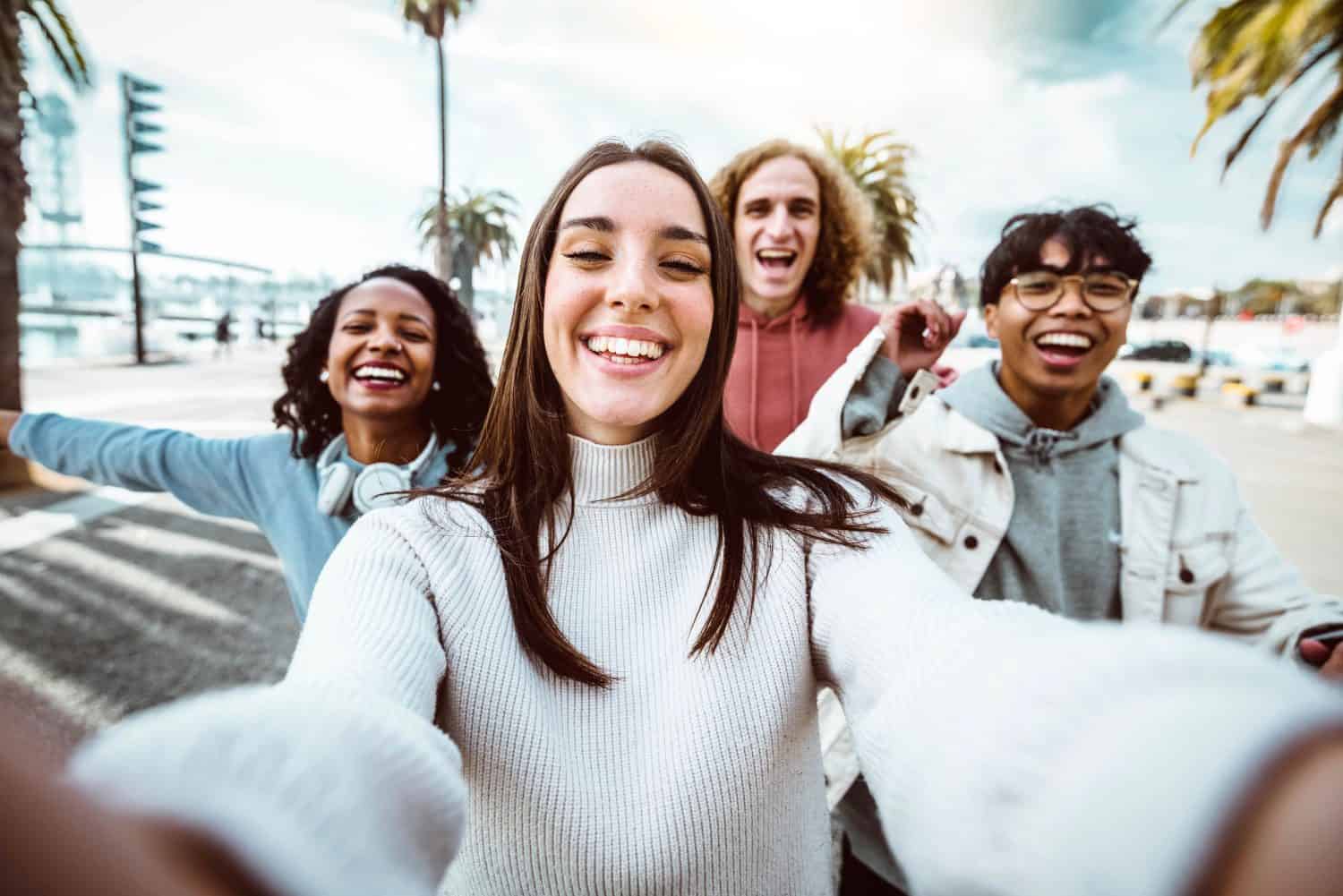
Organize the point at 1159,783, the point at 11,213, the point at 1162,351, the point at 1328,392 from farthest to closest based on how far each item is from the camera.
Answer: the point at 1162,351, the point at 1328,392, the point at 11,213, the point at 1159,783

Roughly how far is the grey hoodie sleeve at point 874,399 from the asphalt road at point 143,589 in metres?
3.20

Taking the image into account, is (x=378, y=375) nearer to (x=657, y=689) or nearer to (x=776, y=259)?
(x=657, y=689)

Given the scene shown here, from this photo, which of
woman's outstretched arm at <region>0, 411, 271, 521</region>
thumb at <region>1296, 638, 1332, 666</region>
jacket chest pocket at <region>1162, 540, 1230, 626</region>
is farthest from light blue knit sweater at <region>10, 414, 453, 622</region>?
thumb at <region>1296, 638, 1332, 666</region>

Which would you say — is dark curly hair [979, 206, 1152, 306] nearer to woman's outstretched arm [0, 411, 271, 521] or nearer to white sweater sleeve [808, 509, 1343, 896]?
white sweater sleeve [808, 509, 1343, 896]

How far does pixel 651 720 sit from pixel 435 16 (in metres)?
23.9

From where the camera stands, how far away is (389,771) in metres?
0.66

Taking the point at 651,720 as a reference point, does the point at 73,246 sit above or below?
above

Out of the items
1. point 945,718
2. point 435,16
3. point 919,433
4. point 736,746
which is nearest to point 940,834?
point 945,718

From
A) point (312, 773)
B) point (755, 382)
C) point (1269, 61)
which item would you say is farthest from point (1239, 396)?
point (312, 773)

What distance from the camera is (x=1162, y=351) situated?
107 ft

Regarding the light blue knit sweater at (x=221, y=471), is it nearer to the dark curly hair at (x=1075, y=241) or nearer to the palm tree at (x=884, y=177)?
the dark curly hair at (x=1075, y=241)

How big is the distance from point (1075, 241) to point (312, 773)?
2379 millimetres

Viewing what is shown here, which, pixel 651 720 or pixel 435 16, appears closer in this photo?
pixel 651 720

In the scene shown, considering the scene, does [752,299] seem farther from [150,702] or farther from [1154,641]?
[150,702]
